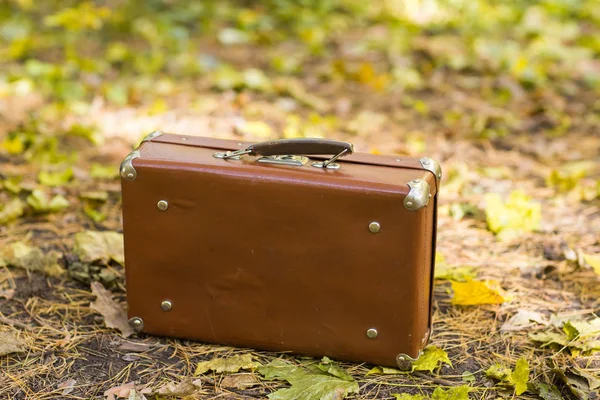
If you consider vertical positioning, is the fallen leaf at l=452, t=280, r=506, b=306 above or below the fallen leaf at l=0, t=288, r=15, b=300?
above

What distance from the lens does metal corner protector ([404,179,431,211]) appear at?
70.2 inches

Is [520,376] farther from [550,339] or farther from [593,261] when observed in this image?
[593,261]

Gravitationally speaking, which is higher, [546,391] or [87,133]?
[87,133]

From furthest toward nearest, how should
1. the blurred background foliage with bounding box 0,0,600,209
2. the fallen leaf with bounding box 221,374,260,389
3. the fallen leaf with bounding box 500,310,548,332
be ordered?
the blurred background foliage with bounding box 0,0,600,209
the fallen leaf with bounding box 500,310,548,332
the fallen leaf with bounding box 221,374,260,389

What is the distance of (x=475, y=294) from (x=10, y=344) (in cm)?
136

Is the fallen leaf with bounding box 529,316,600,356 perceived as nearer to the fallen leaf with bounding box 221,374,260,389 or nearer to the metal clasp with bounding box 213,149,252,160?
the fallen leaf with bounding box 221,374,260,389

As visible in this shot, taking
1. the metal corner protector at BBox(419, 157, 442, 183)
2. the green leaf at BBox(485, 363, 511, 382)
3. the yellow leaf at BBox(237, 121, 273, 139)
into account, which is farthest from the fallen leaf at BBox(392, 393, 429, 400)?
the yellow leaf at BBox(237, 121, 273, 139)

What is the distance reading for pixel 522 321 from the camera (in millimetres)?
2180

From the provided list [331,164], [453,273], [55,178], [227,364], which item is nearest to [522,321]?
[453,273]

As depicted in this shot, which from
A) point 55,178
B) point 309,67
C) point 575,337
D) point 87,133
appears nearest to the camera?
point 575,337

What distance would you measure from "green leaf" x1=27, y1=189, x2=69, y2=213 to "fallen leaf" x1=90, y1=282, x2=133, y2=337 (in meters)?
0.62

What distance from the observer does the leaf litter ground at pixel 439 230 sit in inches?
74.9

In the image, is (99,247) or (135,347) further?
(99,247)

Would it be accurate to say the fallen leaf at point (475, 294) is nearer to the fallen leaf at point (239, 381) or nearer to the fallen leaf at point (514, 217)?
the fallen leaf at point (514, 217)
